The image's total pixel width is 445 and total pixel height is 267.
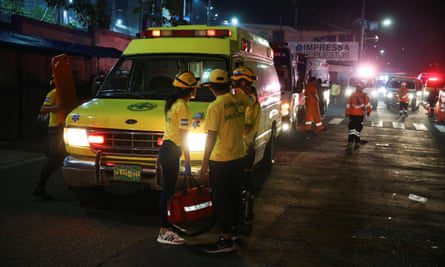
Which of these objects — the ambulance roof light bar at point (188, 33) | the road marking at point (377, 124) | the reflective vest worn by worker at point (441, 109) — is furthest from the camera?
the reflective vest worn by worker at point (441, 109)

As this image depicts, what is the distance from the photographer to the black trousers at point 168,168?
17.1ft

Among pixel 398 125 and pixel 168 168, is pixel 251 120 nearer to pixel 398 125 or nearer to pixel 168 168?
pixel 168 168

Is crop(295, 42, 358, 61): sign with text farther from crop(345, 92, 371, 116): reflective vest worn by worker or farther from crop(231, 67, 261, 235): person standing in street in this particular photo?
crop(231, 67, 261, 235): person standing in street

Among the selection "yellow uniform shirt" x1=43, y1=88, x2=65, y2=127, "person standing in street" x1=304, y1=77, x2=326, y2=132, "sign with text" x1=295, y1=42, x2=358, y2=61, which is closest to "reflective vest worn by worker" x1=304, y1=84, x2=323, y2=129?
"person standing in street" x1=304, y1=77, x2=326, y2=132

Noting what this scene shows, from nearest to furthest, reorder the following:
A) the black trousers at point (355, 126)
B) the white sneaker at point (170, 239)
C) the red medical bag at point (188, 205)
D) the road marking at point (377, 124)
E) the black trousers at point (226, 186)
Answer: the black trousers at point (226, 186) → the red medical bag at point (188, 205) → the white sneaker at point (170, 239) → the black trousers at point (355, 126) → the road marking at point (377, 124)

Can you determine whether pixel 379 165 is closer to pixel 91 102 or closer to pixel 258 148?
pixel 258 148

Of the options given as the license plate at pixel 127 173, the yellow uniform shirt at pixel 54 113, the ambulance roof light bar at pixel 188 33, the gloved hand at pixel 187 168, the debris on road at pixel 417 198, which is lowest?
the debris on road at pixel 417 198

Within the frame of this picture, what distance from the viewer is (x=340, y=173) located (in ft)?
32.5

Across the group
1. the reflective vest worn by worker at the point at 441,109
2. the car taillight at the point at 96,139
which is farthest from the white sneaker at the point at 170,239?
the reflective vest worn by worker at the point at 441,109

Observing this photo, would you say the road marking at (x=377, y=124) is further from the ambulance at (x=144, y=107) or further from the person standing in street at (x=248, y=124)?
the person standing in street at (x=248, y=124)

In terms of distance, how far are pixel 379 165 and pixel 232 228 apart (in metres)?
6.64

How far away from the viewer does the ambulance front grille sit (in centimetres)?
599

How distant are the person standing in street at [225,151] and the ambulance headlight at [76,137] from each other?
1957mm

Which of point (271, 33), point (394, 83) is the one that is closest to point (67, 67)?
point (394, 83)
